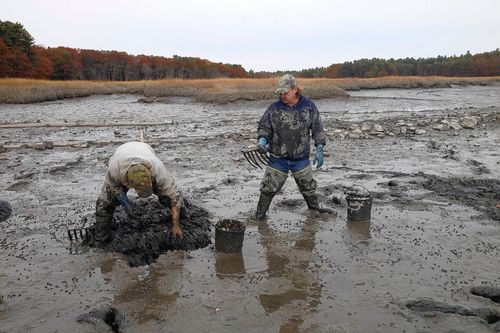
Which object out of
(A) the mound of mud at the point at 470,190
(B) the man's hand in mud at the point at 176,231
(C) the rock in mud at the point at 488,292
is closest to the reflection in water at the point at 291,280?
(B) the man's hand in mud at the point at 176,231

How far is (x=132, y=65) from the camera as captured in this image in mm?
78750

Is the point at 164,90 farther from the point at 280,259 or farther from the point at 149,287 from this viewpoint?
the point at 149,287

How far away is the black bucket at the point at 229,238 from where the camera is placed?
4801 millimetres

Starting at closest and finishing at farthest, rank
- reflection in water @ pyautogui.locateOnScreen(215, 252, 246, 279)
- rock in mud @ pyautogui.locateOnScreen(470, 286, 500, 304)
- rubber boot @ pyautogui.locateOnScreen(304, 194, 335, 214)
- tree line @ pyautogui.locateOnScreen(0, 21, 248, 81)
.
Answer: rock in mud @ pyautogui.locateOnScreen(470, 286, 500, 304) < reflection in water @ pyautogui.locateOnScreen(215, 252, 246, 279) < rubber boot @ pyautogui.locateOnScreen(304, 194, 335, 214) < tree line @ pyautogui.locateOnScreen(0, 21, 248, 81)

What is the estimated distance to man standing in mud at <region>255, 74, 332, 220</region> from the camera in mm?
5742

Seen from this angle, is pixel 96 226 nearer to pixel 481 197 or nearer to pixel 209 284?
pixel 209 284

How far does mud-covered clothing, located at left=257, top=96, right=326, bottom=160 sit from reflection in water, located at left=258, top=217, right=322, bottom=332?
1.08 meters

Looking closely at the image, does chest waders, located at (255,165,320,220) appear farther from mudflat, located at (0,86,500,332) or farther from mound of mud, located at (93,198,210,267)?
mound of mud, located at (93,198,210,267)

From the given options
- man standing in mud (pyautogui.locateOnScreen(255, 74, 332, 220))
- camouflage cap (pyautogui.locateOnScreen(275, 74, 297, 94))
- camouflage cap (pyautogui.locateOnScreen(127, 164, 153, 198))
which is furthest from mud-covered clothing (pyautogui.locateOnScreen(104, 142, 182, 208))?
camouflage cap (pyautogui.locateOnScreen(275, 74, 297, 94))

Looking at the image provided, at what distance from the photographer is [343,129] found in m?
14.4

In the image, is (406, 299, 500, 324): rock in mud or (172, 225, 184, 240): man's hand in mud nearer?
(406, 299, 500, 324): rock in mud

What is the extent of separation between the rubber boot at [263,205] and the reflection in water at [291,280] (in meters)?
0.42

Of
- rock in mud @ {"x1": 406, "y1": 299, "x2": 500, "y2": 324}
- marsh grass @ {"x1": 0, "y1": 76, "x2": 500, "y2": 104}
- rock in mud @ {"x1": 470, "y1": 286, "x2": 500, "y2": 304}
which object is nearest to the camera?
rock in mud @ {"x1": 406, "y1": 299, "x2": 500, "y2": 324}

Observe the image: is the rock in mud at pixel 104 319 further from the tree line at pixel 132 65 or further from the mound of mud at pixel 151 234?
the tree line at pixel 132 65
